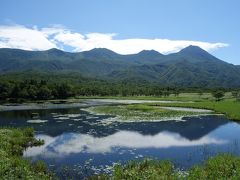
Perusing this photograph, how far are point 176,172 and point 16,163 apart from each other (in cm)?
1539

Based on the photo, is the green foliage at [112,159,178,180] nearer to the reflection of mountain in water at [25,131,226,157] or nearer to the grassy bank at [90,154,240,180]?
the grassy bank at [90,154,240,180]

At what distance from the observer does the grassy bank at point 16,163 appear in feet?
96.6

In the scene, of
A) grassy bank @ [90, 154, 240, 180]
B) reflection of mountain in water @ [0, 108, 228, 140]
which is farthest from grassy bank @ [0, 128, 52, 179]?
reflection of mountain in water @ [0, 108, 228, 140]

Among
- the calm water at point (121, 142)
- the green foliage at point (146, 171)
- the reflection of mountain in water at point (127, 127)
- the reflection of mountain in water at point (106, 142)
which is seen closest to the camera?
the green foliage at point (146, 171)

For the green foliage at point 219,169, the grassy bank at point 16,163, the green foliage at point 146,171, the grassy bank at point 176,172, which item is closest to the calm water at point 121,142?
the grassy bank at point 16,163

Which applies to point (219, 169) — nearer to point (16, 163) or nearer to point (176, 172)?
point (176, 172)

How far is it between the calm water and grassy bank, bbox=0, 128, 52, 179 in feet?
5.82

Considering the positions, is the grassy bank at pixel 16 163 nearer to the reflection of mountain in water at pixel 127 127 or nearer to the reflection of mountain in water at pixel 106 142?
the reflection of mountain in water at pixel 106 142

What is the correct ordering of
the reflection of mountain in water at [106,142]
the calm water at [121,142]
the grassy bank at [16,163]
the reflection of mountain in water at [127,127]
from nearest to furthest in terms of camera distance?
1. the grassy bank at [16,163]
2. the calm water at [121,142]
3. the reflection of mountain in water at [106,142]
4. the reflection of mountain in water at [127,127]

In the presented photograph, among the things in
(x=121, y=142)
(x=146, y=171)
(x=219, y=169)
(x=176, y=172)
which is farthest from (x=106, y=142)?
(x=219, y=169)

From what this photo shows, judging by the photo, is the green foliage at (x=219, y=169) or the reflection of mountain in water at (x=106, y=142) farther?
the reflection of mountain in water at (x=106, y=142)

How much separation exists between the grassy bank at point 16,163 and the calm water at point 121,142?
1773 mm

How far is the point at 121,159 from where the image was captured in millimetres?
41312

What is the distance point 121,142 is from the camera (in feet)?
176
